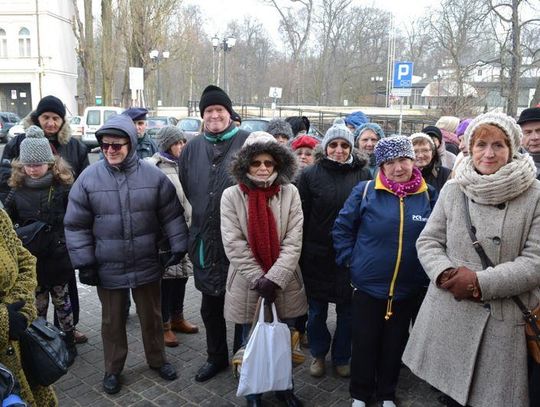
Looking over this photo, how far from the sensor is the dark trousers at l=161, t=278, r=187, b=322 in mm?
4660

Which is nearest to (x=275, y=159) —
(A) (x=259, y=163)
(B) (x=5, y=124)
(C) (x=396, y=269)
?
(A) (x=259, y=163)

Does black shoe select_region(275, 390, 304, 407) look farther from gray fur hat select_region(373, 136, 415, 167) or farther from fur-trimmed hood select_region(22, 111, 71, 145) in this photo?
fur-trimmed hood select_region(22, 111, 71, 145)

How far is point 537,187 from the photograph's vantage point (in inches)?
99.0

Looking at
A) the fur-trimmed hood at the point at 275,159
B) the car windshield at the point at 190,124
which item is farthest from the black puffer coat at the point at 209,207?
the car windshield at the point at 190,124

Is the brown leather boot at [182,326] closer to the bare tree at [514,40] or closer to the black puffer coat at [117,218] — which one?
the black puffer coat at [117,218]

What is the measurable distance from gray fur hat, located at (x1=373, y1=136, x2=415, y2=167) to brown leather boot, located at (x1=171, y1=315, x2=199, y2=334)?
103 inches

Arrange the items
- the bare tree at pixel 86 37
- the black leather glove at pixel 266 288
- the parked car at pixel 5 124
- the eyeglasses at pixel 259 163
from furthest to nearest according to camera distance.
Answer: the bare tree at pixel 86 37 < the parked car at pixel 5 124 < the eyeglasses at pixel 259 163 < the black leather glove at pixel 266 288

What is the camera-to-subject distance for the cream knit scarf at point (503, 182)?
246cm

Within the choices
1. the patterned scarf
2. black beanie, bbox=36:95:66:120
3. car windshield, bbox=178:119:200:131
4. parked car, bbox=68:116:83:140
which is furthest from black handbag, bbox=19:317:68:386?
parked car, bbox=68:116:83:140

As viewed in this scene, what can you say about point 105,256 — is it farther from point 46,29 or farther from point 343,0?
point 343,0

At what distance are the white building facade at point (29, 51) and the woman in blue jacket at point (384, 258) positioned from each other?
132 feet

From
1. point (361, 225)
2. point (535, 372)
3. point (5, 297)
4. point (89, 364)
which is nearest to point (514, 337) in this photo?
point (535, 372)

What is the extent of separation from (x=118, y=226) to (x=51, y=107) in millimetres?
1570

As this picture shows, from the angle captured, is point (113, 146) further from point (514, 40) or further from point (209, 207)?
point (514, 40)
